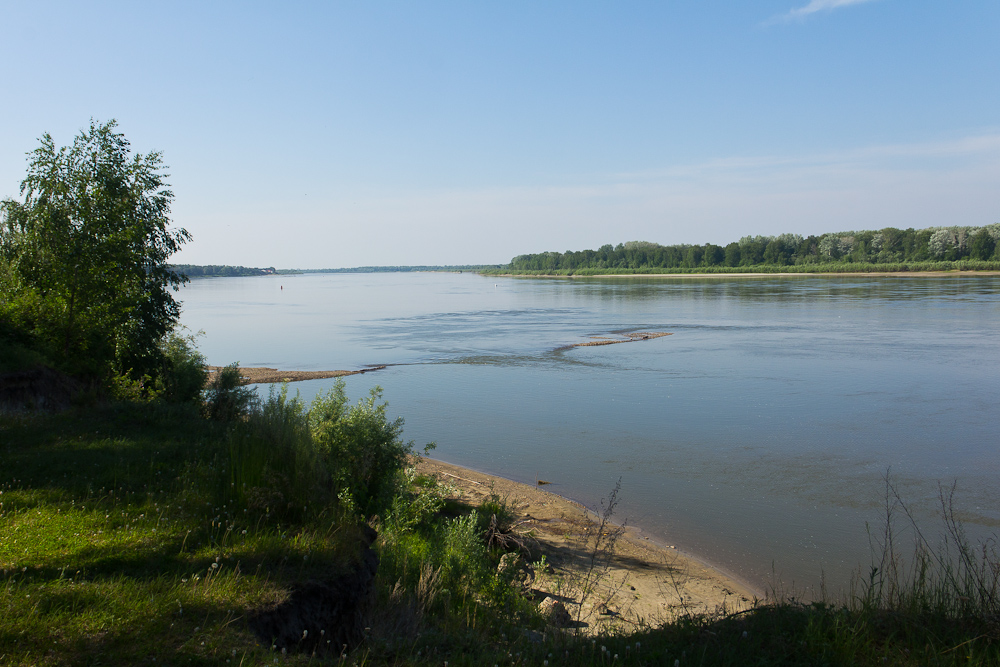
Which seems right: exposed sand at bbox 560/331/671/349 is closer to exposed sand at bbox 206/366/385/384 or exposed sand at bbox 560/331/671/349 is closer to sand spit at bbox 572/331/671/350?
sand spit at bbox 572/331/671/350

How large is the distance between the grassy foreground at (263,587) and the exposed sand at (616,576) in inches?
35.2

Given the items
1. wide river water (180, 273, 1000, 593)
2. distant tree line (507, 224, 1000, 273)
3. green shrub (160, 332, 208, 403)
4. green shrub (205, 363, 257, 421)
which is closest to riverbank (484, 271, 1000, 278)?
distant tree line (507, 224, 1000, 273)

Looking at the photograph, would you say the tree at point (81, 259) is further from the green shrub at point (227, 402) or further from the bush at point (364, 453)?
the bush at point (364, 453)

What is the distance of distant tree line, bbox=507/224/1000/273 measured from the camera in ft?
400

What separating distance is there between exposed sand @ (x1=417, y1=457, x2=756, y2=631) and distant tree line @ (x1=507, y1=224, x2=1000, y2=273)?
419ft

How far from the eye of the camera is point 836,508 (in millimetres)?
11055

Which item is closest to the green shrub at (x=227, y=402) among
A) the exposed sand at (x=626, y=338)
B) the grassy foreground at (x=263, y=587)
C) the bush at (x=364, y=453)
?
the bush at (x=364, y=453)

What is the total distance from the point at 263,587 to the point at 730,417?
15.6 meters

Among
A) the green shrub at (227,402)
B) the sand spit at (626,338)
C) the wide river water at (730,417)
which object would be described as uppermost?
the green shrub at (227,402)

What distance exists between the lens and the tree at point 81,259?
1273cm

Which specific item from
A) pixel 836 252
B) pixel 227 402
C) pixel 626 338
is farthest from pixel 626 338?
pixel 836 252

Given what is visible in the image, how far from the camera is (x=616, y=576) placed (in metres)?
8.51

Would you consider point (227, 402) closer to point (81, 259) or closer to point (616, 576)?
point (81, 259)

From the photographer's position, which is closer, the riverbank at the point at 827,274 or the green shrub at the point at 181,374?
the green shrub at the point at 181,374
